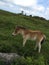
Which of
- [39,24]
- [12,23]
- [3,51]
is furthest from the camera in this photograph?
[39,24]

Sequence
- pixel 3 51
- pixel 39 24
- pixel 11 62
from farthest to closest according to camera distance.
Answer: pixel 39 24 → pixel 3 51 → pixel 11 62

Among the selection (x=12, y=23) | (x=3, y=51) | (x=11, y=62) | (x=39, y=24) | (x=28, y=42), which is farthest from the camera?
(x=39, y=24)

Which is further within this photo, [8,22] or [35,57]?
[8,22]

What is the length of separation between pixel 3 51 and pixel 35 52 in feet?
7.54

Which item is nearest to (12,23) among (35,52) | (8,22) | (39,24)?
(8,22)

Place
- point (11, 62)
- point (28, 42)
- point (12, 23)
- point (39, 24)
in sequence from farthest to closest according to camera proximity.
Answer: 1. point (39, 24)
2. point (12, 23)
3. point (28, 42)
4. point (11, 62)

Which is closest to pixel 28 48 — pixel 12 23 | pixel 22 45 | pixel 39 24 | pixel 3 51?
pixel 22 45

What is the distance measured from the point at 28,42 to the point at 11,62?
3.72 m

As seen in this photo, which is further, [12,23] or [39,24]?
[39,24]

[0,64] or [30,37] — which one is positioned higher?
[30,37]

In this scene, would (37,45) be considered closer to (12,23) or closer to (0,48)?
(0,48)

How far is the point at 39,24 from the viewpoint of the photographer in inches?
1238

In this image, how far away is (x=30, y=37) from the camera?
20.4 metres

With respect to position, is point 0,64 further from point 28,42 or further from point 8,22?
point 8,22
